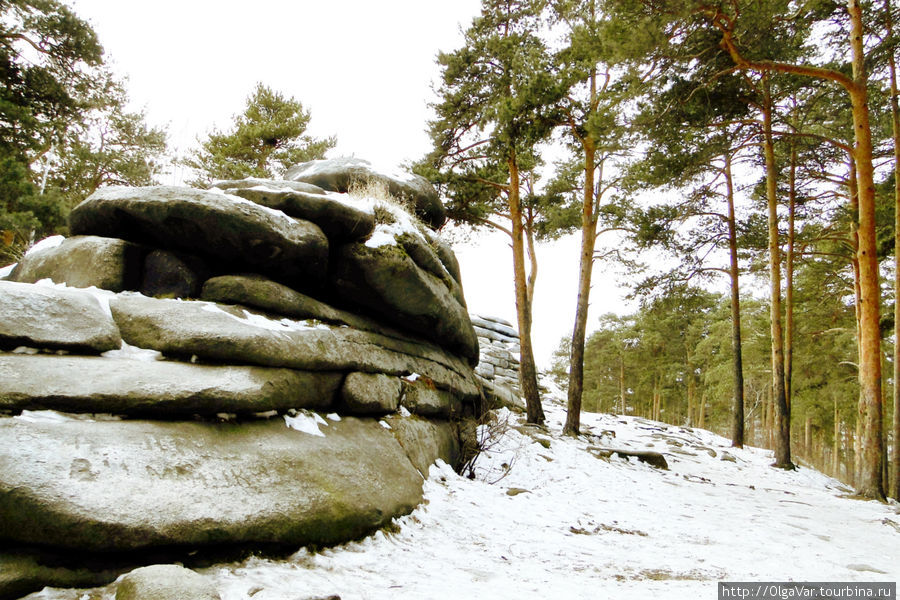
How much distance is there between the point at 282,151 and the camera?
1549 centimetres

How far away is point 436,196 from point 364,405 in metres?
6.21

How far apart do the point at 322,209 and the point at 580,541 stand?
5018mm

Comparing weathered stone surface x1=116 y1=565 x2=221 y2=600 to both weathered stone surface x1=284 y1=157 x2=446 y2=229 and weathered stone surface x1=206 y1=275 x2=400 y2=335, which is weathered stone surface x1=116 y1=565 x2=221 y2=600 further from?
weathered stone surface x1=284 y1=157 x2=446 y2=229

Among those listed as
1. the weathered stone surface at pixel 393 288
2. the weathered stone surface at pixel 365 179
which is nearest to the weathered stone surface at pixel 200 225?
the weathered stone surface at pixel 393 288

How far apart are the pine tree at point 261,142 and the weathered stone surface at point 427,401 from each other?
10.9 metres

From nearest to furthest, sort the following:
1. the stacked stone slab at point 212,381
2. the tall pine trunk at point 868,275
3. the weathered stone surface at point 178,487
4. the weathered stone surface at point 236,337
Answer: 1. the weathered stone surface at point 178,487
2. the stacked stone slab at point 212,381
3. the weathered stone surface at point 236,337
4. the tall pine trunk at point 868,275

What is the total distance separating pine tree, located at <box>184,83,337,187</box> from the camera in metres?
14.2

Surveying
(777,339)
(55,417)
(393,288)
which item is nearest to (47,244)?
(55,417)

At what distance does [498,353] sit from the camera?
1678 cm

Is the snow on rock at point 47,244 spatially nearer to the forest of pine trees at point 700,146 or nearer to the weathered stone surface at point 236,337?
the weathered stone surface at point 236,337

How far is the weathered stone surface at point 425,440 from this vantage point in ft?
17.5

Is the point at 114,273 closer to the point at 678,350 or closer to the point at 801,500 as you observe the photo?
the point at 801,500

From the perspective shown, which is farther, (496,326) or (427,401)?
(496,326)

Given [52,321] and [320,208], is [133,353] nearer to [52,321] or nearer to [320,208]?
[52,321]
